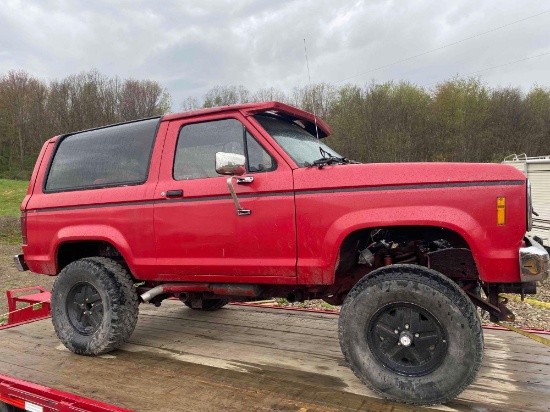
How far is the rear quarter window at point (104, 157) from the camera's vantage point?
366cm

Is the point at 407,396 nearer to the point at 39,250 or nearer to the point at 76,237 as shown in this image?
the point at 76,237

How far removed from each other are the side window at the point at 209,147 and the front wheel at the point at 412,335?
1.24 m

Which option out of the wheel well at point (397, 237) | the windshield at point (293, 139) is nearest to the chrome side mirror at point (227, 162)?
the windshield at point (293, 139)

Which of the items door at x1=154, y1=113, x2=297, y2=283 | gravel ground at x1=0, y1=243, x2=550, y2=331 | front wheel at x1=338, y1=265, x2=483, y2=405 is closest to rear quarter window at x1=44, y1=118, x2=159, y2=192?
door at x1=154, y1=113, x2=297, y2=283

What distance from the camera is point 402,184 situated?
2.66 m

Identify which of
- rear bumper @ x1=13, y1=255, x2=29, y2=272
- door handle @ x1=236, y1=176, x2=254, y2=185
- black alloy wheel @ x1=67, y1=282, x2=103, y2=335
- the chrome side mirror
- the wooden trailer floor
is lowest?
the wooden trailer floor

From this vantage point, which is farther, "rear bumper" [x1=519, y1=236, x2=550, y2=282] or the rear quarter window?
the rear quarter window

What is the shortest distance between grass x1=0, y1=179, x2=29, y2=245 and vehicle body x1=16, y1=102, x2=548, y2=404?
45.4 ft

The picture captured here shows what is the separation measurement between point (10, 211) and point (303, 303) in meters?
17.5

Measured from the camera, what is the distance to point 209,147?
3389mm

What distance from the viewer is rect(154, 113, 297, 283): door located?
2.99 meters

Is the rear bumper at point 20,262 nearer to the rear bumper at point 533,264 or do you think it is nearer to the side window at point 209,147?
the side window at point 209,147

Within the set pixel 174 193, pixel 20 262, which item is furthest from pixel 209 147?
pixel 20 262

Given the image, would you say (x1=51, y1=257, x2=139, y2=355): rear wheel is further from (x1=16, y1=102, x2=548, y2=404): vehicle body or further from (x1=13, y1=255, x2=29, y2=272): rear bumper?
(x1=13, y1=255, x2=29, y2=272): rear bumper
